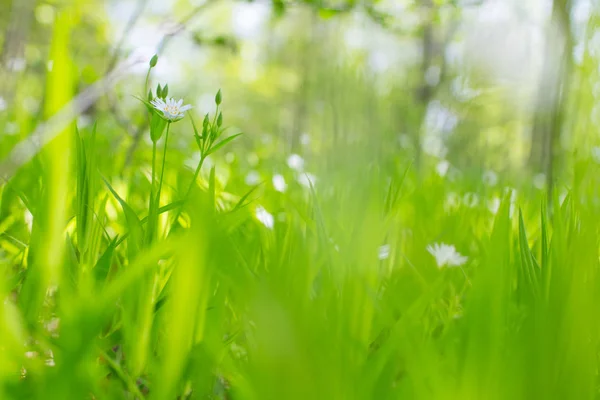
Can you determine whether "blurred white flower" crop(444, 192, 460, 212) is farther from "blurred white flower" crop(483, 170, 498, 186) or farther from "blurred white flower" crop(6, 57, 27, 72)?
"blurred white flower" crop(6, 57, 27, 72)

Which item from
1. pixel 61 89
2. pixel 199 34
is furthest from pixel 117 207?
pixel 199 34

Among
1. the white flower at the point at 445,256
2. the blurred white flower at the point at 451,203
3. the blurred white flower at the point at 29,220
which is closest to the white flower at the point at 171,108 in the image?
the blurred white flower at the point at 29,220

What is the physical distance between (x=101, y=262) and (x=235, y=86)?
1831cm

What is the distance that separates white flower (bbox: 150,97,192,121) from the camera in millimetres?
591

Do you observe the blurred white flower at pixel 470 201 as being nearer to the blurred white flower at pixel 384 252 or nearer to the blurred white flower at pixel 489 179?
the blurred white flower at pixel 489 179

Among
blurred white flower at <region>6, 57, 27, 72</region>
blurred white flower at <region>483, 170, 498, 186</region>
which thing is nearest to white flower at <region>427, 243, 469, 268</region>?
blurred white flower at <region>483, 170, 498, 186</region>

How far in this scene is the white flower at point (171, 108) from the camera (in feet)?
1.94

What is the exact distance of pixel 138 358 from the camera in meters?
0.42

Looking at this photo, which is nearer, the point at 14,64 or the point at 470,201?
the point at 470,201

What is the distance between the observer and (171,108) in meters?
0.65

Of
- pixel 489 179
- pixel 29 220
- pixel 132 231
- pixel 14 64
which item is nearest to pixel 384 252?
pixel 132 231

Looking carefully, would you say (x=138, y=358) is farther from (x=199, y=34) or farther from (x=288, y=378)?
(x=199, y=34)

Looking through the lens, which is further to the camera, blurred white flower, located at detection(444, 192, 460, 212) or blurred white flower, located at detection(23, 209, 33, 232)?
blurred white flower, located at detection(444, 192, 460, 212)

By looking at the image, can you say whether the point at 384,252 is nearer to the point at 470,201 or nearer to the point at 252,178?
the point at 470,201
